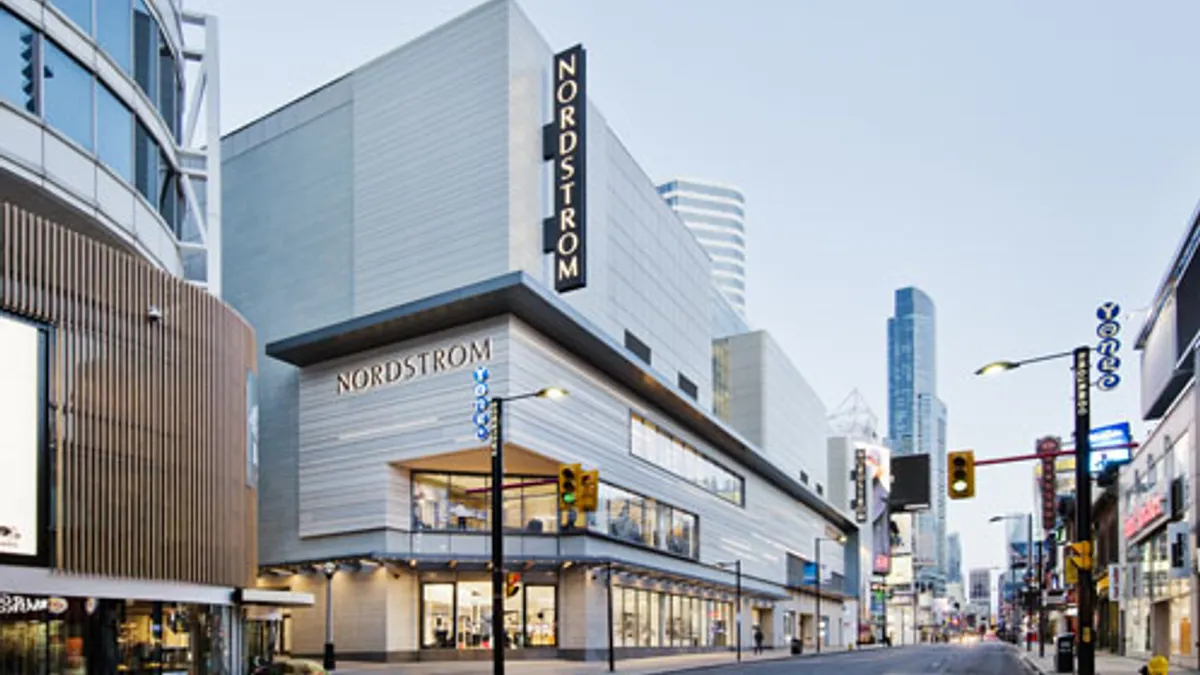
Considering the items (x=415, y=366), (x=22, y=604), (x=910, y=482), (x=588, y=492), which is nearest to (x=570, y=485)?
(x=588, y=492)

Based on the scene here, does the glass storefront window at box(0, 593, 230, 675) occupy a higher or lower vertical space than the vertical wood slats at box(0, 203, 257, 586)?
lower

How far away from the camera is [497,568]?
1045 inches

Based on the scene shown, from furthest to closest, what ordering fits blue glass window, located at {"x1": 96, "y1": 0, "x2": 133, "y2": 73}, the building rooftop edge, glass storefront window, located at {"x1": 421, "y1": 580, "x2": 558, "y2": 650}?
1. glass storefront window, located at {"x1": 421, "y1": 580, "x2": 558, "y2": 650}
2. the building rooftop edge
3. blue glass window, located at {"x1": 96, "y1": 0, "x2": 133, "y2": 73}

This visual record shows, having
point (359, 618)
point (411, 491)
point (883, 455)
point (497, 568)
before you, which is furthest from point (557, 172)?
point (883, 455)

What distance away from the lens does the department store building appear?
5134 cm

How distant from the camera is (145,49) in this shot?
32.4m

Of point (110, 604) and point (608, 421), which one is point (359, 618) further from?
point (110, 604)

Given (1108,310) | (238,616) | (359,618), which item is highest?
(1108,310)

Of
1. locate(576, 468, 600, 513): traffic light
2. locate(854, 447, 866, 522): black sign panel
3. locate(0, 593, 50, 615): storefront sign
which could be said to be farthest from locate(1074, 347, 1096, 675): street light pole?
locate(854, 447, 866, 522): black sign panel

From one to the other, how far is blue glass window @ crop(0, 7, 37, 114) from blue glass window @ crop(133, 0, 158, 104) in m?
5.59

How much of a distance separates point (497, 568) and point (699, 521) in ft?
160

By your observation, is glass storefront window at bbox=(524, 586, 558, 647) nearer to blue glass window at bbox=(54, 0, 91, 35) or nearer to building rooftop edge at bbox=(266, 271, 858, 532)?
building rooftop edge at bbox=(266, 271, 858, 532)

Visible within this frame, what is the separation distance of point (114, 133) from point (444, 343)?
23699mm

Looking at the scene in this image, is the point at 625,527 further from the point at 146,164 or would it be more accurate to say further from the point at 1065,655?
the point at 146,164
